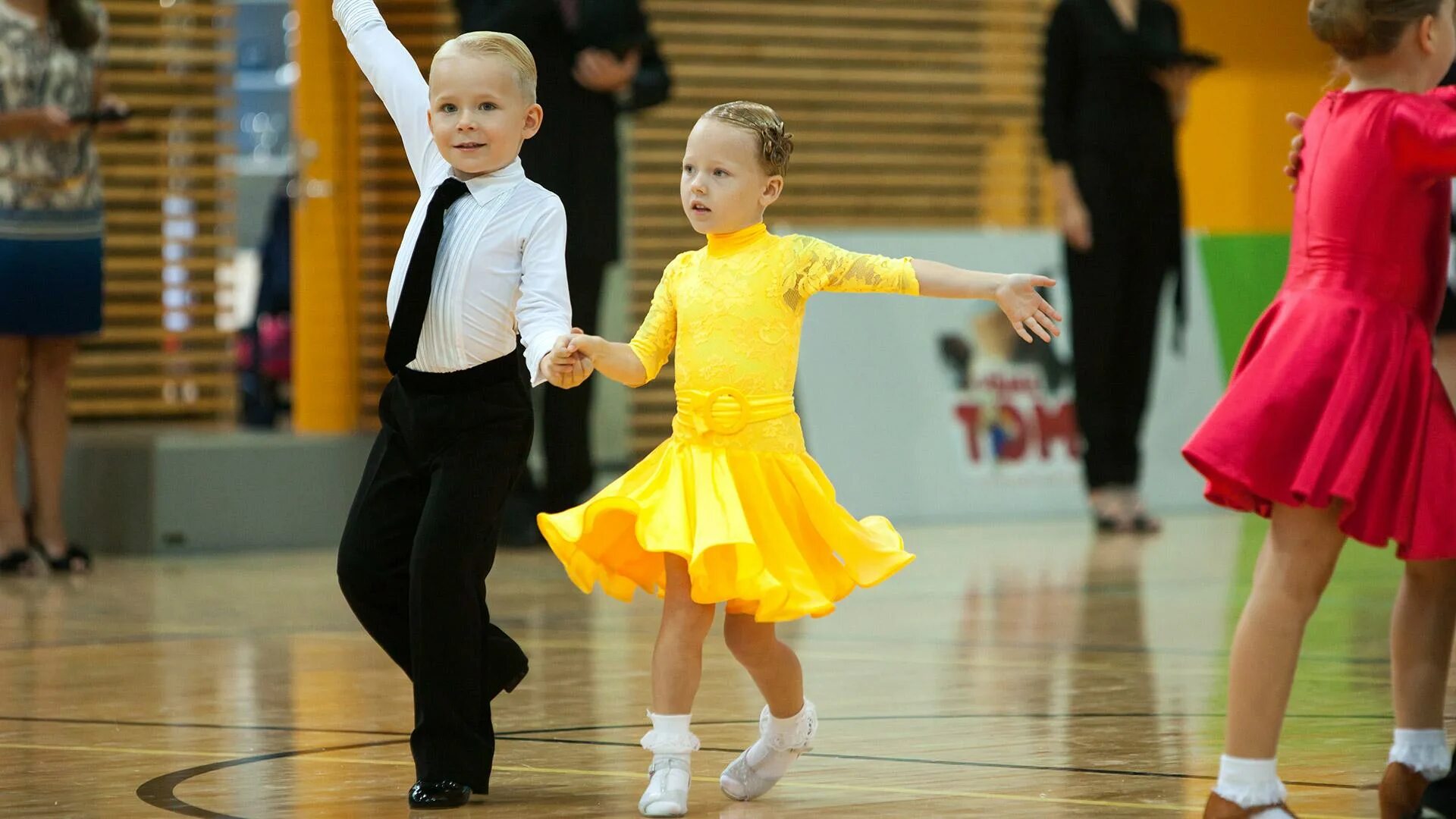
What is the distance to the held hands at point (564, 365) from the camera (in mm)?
3158

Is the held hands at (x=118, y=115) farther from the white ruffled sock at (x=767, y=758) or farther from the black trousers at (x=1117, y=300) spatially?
the white ruffled sock at (x=767, y=758)

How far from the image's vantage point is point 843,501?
8750 mm

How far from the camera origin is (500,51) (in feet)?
11.2

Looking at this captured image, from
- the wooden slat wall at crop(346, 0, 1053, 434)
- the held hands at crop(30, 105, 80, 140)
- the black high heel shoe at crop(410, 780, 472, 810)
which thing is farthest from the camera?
the wooden slat wall at crop(346, 0, 1053, 434)

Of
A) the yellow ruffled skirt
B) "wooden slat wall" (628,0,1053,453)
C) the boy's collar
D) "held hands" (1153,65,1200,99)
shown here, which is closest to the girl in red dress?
the yellow ruffled skirt

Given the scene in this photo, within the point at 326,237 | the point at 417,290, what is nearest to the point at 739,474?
the point at 417,290

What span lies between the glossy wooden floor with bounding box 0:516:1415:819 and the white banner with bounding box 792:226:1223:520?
6.27 feet

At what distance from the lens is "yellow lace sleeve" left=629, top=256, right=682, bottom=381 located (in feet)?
11.3

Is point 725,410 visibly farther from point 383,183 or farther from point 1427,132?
point 383,183

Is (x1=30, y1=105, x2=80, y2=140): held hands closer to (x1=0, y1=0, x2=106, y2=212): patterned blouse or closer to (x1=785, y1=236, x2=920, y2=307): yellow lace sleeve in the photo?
(x1=0, y1=0, x2=106, y2=212): patterned blouse

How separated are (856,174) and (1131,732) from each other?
744 cm

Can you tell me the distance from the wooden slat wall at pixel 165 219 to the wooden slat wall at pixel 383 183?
60 cm

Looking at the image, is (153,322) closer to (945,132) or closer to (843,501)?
(843,501)

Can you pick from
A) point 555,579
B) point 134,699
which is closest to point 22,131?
point 555,579
